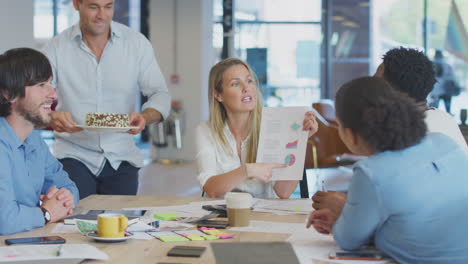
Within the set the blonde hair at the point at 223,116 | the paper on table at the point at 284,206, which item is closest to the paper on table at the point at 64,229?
the paper on table at the point at 284,206

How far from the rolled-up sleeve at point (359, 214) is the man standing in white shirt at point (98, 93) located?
1859mm

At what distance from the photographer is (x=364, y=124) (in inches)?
68.3

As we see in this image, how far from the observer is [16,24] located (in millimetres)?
4973

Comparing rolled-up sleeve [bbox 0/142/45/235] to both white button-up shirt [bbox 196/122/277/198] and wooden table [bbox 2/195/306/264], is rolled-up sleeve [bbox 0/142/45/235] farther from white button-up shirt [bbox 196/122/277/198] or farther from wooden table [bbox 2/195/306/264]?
white button-up shirt [bbox 196/122/277/198]

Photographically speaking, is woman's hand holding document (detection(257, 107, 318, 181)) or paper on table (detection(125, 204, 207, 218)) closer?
paper on table (detection(125, 204, 207, 218))

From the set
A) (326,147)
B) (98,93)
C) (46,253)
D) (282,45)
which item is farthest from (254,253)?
(282,45)

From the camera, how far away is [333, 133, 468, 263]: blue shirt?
167cm

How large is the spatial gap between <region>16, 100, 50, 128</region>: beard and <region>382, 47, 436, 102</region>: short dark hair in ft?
4.65

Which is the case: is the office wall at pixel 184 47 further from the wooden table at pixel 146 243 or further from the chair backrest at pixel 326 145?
the wooden table at pixel 146 243

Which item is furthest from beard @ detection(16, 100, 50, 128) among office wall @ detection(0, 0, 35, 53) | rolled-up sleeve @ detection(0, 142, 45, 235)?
office wall @ detection(0, 0, 35, 53)

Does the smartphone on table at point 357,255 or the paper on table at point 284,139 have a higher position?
the paper on table at point 284,139

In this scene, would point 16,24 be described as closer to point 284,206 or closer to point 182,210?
point 182,210

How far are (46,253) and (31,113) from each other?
82cm

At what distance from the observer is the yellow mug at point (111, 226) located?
1956 millimetres
